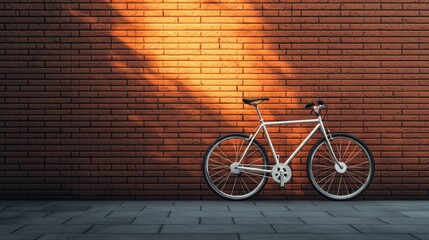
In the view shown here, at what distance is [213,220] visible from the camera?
4.60 metres

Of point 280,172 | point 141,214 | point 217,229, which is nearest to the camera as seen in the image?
point 217,229

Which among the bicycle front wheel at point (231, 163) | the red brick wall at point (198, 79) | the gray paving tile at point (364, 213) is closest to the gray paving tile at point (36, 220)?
the red brick wall at point (198, 79)

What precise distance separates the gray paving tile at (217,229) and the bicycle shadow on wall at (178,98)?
6.17 feet

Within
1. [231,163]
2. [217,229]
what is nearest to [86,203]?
[231,163]

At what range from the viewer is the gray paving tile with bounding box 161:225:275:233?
4047 mm

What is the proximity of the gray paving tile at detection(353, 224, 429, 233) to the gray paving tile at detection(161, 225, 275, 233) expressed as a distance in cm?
84

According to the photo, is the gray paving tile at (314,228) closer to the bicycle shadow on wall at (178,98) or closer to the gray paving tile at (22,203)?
the bicycle shadow on wall at (178,98)

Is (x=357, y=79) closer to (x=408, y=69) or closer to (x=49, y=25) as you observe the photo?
(x=408, y=69)

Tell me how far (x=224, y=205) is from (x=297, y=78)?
1919 millimetres

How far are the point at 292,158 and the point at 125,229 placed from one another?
264 centimetres

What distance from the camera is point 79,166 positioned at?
609 cm

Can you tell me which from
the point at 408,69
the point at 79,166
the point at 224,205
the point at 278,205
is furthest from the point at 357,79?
the point at 79,166

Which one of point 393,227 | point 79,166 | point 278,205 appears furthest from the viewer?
point 79,166

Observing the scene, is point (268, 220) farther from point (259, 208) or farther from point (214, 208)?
point (214, 208)
